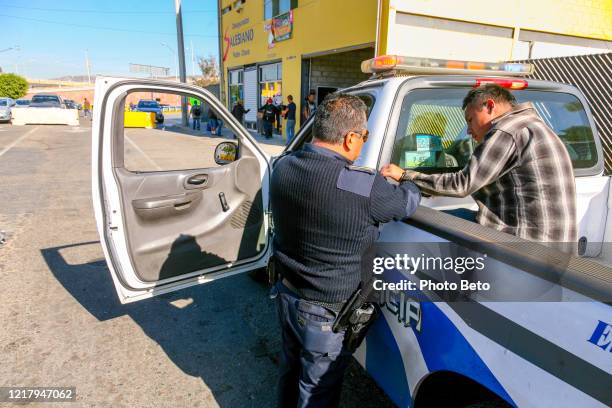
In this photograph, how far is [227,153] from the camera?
3443 mm

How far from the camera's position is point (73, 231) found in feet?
18.1

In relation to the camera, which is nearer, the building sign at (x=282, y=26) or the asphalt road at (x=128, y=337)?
the asphalt road at (x=128, y=337)

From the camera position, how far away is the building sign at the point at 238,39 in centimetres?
2039

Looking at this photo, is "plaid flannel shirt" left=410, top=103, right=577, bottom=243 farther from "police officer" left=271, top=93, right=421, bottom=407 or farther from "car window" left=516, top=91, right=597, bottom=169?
"car window" left=516, top=91, right=597, bottom=169

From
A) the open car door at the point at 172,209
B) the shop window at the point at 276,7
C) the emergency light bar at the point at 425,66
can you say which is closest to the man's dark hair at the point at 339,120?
the emergency light bar at the point at 425,66

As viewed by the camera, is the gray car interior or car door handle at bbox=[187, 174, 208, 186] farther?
car door handle at bbox=[187, 174, 208, 186]

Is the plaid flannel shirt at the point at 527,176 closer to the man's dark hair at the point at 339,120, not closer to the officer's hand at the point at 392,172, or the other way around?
the officer's hand at the point at 392,172

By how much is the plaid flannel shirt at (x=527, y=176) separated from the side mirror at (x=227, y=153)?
1.96 metres

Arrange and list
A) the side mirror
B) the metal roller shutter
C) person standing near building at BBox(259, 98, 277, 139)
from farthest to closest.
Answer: the metal roller shutter → person standing near building at BBox(259, 98, 277, 139) → the side mirror

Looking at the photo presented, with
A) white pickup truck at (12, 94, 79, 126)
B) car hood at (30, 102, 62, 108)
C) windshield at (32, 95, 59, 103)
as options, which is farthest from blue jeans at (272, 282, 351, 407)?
windshield at (32, 95, 59, 103)

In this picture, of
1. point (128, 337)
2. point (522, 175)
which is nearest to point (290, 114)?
point (128, 337)

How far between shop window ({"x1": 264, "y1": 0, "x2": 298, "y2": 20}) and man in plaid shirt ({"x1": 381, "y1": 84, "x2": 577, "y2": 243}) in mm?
15940

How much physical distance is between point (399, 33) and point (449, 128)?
9.52 m

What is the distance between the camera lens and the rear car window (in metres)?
2.33
